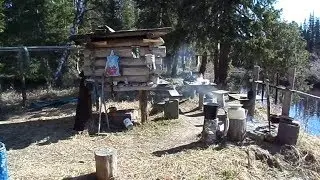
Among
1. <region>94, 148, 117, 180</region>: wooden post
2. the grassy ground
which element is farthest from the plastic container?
<region>94, 148, 117, 180</region>: wooden post

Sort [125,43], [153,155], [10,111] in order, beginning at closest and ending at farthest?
[153,155], [125,43], [10,111]

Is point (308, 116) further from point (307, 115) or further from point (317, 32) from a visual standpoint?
point (317, 32)

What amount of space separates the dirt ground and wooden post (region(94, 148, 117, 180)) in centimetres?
30

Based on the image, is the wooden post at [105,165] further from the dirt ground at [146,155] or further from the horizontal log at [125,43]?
the horizontal log at [125,43]

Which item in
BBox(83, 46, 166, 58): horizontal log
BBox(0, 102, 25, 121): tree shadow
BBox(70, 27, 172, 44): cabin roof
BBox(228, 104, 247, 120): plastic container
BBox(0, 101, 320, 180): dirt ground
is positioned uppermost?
BBox(70, 27, 172, 44): cabin roof

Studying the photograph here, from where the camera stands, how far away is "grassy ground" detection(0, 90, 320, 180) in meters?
6.66

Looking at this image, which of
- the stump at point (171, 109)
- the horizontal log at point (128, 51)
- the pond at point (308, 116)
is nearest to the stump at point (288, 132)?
the pond at point (308, 116)

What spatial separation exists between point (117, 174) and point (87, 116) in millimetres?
3761

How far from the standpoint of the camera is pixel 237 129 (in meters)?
8.02

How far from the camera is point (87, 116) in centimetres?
990

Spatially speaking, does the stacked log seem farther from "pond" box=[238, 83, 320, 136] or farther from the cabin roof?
"pond" box=[238, 83, 320, 136]

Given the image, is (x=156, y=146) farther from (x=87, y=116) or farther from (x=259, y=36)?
(x=259, y=36)

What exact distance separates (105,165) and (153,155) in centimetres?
180

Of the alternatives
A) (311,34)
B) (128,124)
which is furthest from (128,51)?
(311,34)
